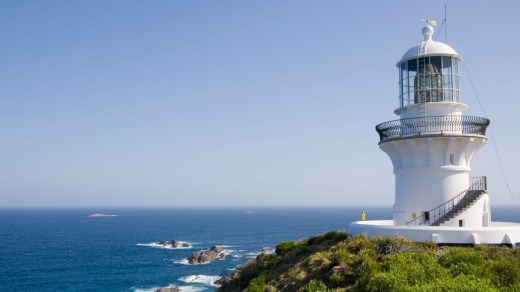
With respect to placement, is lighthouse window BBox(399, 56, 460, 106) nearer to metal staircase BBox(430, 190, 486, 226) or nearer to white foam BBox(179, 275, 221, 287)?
metal staircase BBox(430, 190, 486, 226)

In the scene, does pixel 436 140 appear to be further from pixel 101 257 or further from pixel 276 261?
pixel 101 257

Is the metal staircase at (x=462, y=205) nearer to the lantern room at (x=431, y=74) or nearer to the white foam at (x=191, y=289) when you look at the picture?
the lantern room at (x=431, y=74)

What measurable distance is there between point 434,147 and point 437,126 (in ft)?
3.70

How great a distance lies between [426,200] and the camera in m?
18.8

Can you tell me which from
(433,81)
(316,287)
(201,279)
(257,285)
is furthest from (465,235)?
(201,279)

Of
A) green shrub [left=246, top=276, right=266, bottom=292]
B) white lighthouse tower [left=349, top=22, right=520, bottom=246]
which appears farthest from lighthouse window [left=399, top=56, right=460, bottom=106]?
green shrub [left=246, top=276, right=266, bottom=292]

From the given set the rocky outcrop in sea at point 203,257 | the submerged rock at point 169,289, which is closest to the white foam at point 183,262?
the rocky outcrop in sea at point 203,257

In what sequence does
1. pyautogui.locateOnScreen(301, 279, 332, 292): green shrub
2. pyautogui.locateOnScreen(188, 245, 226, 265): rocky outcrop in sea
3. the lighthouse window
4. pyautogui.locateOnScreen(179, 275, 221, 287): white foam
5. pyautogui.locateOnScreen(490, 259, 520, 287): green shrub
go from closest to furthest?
1. pyautogui.locateOnScreen(490, 259, 520, 287): green shrub
2. pyautogui.locateOnScreen(301, 279, 332, 292): green shrub
3. the lighthouse window
4. pyautogui.locateOnScreen(179, 275, 221, 287): white foam
5. pyautogui.locateOnScreen(188, 245, 226, 265): rocky outcrop in sea

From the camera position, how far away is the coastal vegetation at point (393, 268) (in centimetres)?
1110

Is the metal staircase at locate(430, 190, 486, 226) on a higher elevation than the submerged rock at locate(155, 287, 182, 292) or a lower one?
higher

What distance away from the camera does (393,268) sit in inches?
482

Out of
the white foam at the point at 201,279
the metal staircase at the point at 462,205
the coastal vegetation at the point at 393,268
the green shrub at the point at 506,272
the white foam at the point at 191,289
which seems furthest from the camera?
the white foam at the point at 201,279

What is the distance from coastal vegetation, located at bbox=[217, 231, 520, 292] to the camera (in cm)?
1110

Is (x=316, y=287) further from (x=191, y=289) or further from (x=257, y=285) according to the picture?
(x=191, y=289)
